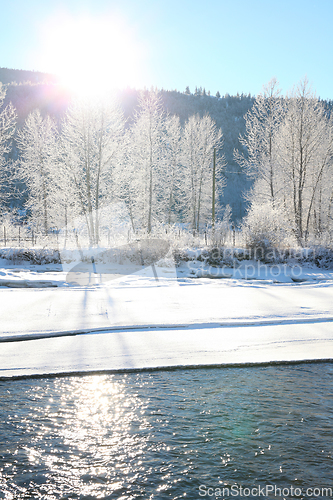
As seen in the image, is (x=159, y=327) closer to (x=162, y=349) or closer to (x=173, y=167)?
(x=162, y=349)

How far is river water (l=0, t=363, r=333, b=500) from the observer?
2742 millimetres

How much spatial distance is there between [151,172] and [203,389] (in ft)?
75.5

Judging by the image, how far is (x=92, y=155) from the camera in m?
21.3

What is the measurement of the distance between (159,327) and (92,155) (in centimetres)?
1686

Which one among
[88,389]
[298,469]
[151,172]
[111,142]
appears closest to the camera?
[298,469]

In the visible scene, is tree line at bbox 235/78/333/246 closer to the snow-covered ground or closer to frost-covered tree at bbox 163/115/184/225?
frost-covered tree at bbox 163/115/184/225

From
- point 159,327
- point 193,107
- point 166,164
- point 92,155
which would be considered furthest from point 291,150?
point 193,107

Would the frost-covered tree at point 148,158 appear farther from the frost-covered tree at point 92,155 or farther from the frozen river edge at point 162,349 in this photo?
the frozen river edge at point 162,349

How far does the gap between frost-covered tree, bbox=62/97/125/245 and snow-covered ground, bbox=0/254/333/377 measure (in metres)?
10.6

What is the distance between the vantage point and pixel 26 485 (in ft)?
8.91

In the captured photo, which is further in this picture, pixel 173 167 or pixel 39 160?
pixel 173 167

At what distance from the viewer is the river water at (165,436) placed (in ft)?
9.00

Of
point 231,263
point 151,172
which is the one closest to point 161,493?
point 231,263

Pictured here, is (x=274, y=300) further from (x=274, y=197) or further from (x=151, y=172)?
(x=151, y=172)
